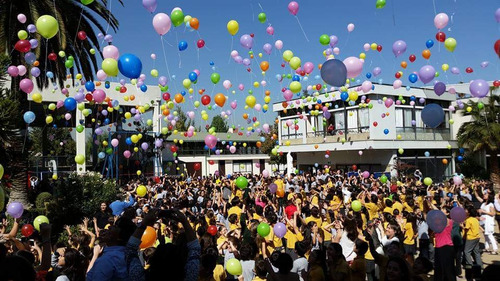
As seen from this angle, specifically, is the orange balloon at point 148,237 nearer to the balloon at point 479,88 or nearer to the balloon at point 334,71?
the balloon at point 334,71

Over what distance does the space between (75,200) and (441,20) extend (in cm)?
1059

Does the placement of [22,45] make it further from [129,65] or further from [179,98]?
[179,98]

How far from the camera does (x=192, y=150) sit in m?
40.0

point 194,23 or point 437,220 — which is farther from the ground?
point 194,23

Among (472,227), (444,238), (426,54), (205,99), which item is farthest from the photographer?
(205,99)

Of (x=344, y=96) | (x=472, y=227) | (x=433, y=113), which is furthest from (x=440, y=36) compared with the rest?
(x=344, y=96)

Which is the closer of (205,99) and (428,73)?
(428,73)

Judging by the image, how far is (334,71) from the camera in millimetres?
7984

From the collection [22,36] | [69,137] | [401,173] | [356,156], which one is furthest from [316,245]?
[69,137]

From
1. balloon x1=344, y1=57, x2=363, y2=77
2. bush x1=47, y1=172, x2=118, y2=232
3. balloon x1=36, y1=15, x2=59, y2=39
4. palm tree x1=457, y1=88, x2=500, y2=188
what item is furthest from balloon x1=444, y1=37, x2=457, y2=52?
palm tree x1=457, y1=88, x2=500, y2=188

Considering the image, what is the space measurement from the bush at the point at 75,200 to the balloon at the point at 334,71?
8004 millimetres

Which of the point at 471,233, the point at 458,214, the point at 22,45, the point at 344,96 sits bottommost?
the point at 471,233

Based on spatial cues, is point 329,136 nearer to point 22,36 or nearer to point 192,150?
point 192,150

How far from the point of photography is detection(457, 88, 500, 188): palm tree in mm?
22469
